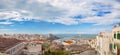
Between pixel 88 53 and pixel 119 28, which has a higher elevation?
pixel 119 28

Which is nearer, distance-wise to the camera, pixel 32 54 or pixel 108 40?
pixel 108 40

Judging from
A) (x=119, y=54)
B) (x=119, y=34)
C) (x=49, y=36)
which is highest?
(x=119, y=34)

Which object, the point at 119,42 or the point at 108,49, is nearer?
the point at 119,42

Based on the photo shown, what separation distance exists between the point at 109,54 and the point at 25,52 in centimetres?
1662

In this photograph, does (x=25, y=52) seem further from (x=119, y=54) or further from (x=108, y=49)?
(x=119, y=54)

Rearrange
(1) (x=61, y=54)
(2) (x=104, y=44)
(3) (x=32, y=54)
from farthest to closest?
(3) (x=32, y=54) → (1) (x=61, y=54) → (2) (x=104, y=44)

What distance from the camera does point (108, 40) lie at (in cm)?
927

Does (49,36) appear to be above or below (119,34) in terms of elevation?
below

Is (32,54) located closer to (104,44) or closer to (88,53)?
(88,53)

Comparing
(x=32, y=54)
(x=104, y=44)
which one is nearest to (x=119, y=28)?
(x=104, y=44)

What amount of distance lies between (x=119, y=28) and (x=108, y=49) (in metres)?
1.94

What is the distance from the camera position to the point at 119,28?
24.2 ft

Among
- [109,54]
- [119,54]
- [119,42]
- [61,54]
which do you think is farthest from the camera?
[61,54]

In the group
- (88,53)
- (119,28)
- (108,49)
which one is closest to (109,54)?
(108,49)
